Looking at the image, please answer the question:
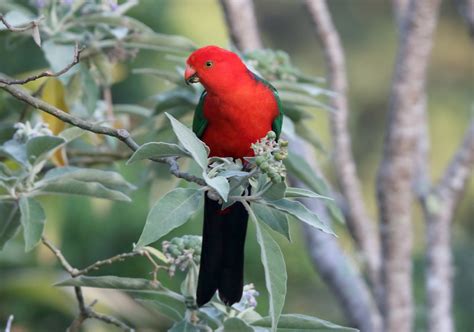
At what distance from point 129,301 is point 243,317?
2.67 m

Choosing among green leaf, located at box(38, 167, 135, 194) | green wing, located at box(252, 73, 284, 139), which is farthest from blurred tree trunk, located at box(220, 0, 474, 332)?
green leaf, located at box(38, 167, 135, 194)

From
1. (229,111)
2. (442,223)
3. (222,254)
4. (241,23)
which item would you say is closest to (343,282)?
(442,223)

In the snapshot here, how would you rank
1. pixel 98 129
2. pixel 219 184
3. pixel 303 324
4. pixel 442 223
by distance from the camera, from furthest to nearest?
pixel 442 223 < pixel 303 324 < pixel 98 129 < pixel 219 184

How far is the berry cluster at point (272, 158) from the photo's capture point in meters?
A: 1.67

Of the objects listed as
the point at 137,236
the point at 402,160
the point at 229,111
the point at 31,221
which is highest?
the point at 137,236

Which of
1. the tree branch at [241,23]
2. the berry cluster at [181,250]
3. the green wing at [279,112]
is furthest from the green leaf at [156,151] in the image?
the tree branch at [241,23]

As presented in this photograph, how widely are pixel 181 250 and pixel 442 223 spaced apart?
1.91 m

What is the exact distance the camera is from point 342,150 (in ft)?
12.8

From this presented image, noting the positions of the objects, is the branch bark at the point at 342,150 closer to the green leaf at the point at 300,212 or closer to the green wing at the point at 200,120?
the green wing at the point at 200,120

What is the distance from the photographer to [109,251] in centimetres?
546

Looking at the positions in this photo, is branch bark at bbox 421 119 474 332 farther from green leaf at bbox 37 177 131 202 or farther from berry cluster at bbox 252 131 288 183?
berry cluster at bbox 252 131 288 183

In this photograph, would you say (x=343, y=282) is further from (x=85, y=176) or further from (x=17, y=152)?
Answer: (x=17, y=152)

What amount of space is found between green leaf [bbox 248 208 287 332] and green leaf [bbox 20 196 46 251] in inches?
22.5

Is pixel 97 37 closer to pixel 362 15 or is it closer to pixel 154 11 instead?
pixel 154 11
